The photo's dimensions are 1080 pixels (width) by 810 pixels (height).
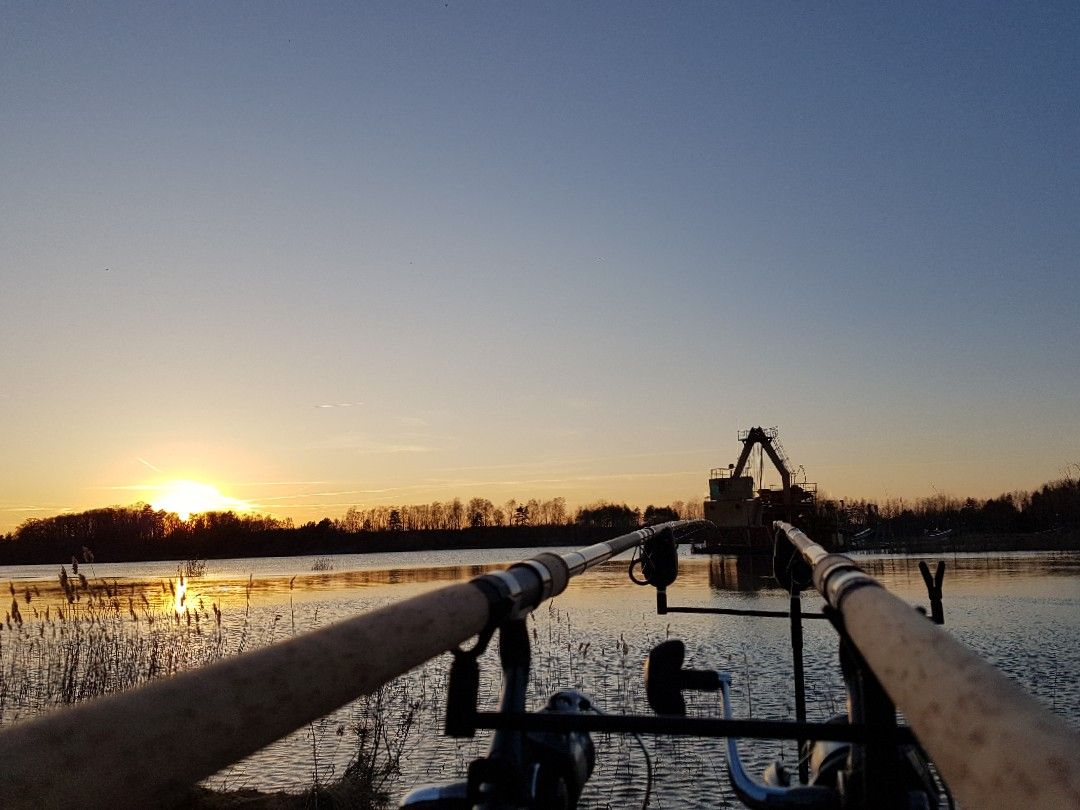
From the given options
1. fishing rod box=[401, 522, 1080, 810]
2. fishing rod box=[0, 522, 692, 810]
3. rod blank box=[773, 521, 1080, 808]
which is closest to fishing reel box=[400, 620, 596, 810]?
fishing rod box=[401, 522, 1080, 810]

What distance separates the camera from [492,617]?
A: 6.96ft

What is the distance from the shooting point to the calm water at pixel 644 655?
38.5ft

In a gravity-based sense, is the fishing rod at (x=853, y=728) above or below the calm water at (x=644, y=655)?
above

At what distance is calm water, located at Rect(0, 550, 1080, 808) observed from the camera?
38.5 feet

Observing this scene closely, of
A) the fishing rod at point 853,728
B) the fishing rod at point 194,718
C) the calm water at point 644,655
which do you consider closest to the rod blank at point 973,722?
the fishing rod at point 853,728

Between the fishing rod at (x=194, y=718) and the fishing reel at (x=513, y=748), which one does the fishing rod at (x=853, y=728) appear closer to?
the fishing reel at (x=513, y=748)

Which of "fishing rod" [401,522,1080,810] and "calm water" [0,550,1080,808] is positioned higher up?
"fishing rod" [401,522,1080,810]

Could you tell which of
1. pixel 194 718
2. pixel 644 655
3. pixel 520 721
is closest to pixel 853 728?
pixel 520 721

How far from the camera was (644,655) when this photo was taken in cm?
1988

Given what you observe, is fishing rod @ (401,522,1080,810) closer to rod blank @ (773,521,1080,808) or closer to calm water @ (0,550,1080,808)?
rod blank @ (773,521,1080,808)

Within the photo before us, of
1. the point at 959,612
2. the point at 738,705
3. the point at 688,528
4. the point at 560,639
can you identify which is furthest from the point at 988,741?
the point at 959,612

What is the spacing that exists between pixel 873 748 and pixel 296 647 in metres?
1.41

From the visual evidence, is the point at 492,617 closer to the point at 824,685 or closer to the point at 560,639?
the point at 824,685

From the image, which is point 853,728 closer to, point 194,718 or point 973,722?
point 973,722
